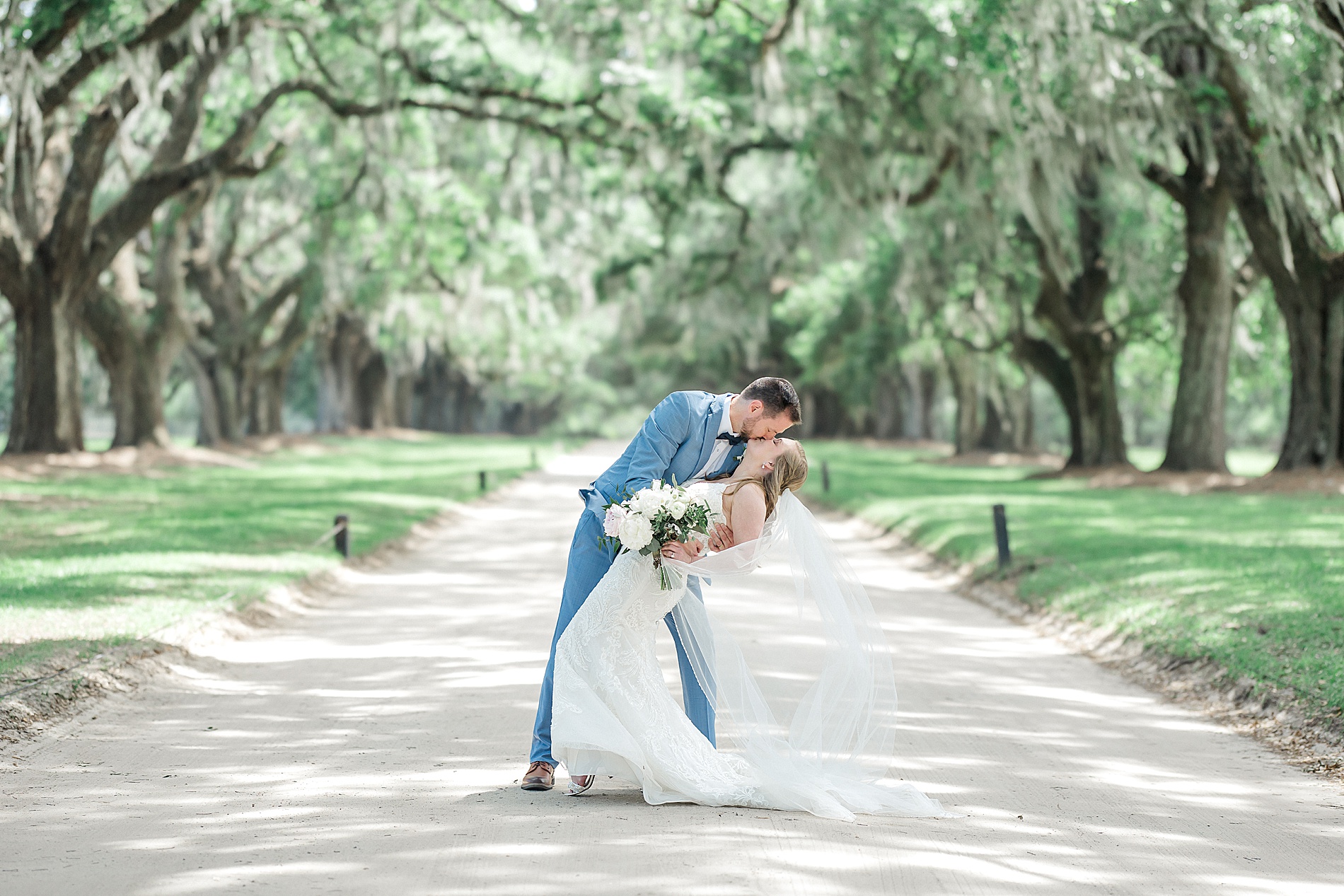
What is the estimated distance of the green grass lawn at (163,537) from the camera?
9828 mm

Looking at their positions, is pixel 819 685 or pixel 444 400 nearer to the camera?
pixel 819 685

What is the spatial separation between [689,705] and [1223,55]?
15.8 meters

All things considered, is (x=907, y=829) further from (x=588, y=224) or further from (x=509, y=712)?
(x=588, y=224)

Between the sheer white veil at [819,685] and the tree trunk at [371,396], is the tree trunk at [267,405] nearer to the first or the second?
the tree trunk at [371,396]

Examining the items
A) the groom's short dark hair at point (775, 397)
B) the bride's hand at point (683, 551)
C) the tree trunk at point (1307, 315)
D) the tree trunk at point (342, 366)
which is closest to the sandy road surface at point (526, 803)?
the bride's hand at point (683, 551)

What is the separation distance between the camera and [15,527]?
16.2m

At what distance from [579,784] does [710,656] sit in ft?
2.68

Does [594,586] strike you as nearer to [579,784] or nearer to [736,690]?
[736,690]

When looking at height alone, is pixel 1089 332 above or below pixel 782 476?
above

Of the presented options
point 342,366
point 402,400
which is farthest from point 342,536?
point 402,400

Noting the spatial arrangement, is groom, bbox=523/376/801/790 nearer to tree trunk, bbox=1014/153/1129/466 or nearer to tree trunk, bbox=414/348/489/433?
tree trunk, bbox=1014/153/1129/466

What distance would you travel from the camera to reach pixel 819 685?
6238mm

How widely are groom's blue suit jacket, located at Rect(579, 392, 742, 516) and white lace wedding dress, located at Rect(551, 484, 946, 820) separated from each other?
0.17 metres

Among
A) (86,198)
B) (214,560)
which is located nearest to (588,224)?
(86,198)
